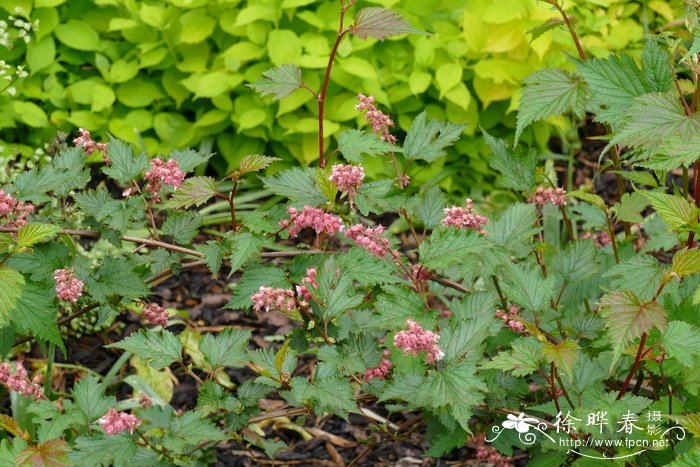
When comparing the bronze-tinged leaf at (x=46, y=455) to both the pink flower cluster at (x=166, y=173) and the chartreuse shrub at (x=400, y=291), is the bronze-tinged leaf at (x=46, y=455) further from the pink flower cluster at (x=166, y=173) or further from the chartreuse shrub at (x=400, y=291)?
the pink flower cluster at (x=166, y=173)

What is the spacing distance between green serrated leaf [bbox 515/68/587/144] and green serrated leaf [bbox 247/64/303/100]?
502 millimetres

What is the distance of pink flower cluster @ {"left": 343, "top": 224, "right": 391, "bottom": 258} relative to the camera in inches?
74.2

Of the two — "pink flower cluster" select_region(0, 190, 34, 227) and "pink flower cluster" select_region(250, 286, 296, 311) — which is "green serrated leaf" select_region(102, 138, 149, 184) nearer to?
"pink flower cluster" select_region(0, 190, 34, 227)

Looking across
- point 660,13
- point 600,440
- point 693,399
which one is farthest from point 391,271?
point 660,13

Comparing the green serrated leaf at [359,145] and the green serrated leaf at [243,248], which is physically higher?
the green serrated leaf at [359,145]

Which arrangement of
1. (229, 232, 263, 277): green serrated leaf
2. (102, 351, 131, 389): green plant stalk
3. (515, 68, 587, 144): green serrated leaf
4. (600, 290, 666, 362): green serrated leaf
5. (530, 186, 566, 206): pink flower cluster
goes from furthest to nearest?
(102, 351, 131, 389): green plant stalk < (530, 186, 566, 206): pink flower cluster < (515, 68, 587, 144): green serrated leaf < (229, 232, 263, 277): green serrated leaf < (600, 290, 666, 362): green serrated leaf

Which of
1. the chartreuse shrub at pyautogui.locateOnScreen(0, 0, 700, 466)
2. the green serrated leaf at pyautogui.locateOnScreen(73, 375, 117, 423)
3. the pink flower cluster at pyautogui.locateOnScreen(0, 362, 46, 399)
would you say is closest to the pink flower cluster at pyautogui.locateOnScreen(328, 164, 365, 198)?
the chartreuse shrub at pyautogui.locateOnScreen(0, 0, 700, 466)

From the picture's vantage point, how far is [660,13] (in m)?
4.90

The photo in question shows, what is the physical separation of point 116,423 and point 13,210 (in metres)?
0.50

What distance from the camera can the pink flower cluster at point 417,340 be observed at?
1652mm

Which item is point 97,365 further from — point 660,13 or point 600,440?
point 660,13

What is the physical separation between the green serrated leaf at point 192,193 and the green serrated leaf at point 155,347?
269 mm

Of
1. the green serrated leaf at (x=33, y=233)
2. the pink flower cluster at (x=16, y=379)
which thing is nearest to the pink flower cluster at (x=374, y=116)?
the green serrated leaf at (x=33, y=233)

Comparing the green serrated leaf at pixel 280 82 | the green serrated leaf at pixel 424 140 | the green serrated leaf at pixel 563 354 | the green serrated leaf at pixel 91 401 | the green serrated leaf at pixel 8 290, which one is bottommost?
the green serrated leaf at pixel 91 401
